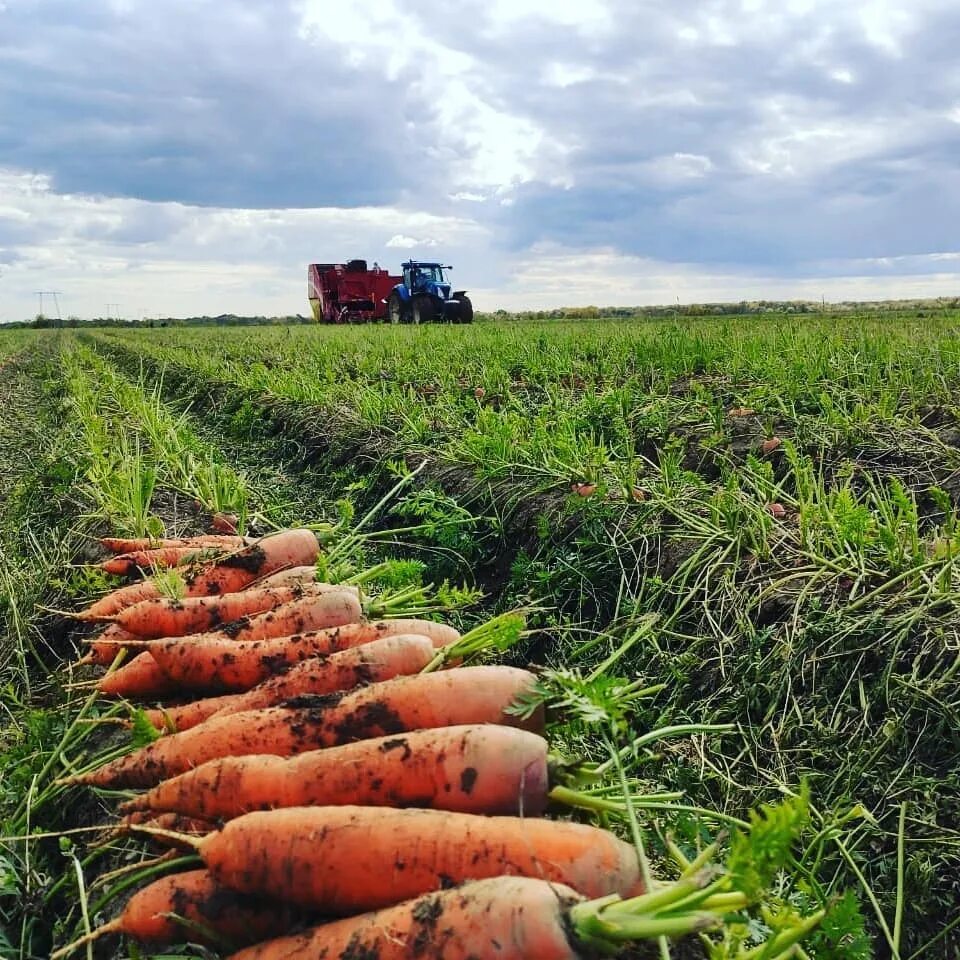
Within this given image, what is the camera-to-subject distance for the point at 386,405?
710 cm

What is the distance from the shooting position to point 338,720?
6.98ft

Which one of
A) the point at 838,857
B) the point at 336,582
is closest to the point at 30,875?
the point at 336,582

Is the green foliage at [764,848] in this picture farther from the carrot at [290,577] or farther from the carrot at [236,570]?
the carrot at [236,570]

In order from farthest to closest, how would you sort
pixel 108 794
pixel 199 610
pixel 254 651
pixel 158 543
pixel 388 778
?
pixel 158 543 < pixel 199 610 < pixel 254 651 < pixel 108 794 < pixel 388 778

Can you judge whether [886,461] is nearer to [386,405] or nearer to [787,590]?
[787,590]

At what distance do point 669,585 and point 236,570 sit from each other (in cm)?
→ 189

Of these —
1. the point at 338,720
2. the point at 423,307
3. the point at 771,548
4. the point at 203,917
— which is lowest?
the point at 203,917

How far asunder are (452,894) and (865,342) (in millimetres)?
7707

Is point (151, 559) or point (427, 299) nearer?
point (151, 559)

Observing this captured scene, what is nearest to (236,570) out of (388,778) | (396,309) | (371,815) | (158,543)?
(158,543)

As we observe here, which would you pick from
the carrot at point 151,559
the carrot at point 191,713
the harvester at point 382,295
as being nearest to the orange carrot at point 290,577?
the carrot at point 151,559

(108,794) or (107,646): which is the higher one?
(107,646)

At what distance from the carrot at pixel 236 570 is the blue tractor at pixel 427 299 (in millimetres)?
22385

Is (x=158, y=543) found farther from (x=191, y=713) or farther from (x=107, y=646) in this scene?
(x=191, y=713)
